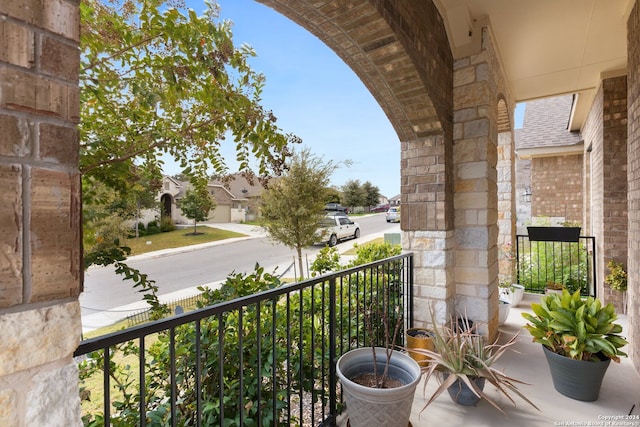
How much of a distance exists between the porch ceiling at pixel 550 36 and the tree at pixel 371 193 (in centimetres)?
3204

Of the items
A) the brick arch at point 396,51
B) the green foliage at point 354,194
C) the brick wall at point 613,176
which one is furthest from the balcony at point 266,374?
the green foliage at point 354,194

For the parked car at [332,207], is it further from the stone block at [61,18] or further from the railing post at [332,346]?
the stone block at [61,18]

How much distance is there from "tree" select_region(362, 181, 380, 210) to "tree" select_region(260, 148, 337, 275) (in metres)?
28.1

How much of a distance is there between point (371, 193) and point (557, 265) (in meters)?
33.3

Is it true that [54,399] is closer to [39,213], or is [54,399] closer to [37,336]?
[37,336]

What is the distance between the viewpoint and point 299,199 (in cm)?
799

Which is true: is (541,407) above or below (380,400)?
below

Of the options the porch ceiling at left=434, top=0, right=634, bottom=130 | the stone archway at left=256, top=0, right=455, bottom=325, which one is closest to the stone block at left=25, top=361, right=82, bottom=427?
the stone archway at left=256, top=0, right=455, bottom=325

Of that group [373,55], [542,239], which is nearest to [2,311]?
[373,55]

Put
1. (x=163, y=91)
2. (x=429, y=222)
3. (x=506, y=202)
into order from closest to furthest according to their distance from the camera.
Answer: (x=163, y=91), (x=429, y=222), (x=506, y=202)

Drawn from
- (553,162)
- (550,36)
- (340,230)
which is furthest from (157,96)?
(340,230)

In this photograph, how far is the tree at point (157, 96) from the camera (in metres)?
1.40

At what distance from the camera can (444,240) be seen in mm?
2627

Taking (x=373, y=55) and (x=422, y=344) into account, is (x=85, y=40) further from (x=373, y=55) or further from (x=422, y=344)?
(x=422, y=344)
